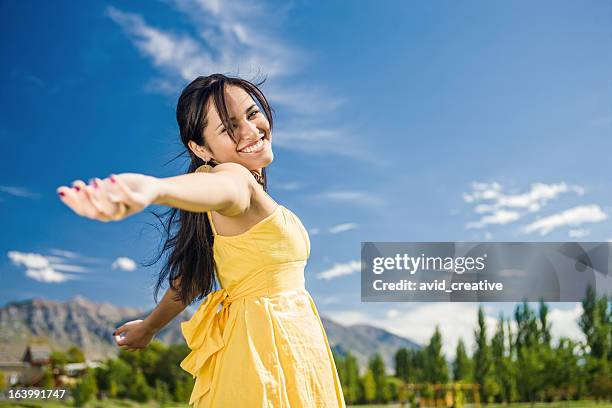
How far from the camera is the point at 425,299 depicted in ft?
33.9

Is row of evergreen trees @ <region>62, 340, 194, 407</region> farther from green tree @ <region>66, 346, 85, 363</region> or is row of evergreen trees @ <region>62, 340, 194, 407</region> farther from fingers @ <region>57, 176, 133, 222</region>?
fingers @ <region>57, 176, 133, 222</region>

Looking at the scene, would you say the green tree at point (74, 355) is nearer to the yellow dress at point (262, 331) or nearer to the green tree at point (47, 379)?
the green tree at point (47, 379)

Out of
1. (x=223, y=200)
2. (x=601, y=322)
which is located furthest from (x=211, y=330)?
(x=601, y=322)

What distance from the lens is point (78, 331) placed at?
13586 mm

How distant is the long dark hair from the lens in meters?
1.57

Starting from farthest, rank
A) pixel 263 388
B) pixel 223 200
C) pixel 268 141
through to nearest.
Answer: pixel 268 141
pixel 263 388
pixel 223 200

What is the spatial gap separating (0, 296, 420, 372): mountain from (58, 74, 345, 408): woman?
35.6 ft

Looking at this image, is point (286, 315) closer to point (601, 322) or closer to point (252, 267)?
point (252, 267)

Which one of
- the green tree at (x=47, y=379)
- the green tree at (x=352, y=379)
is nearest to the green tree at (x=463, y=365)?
the green tree at (x=352, y=379)

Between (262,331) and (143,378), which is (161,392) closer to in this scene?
(143,378)

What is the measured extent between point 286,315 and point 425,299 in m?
9.19

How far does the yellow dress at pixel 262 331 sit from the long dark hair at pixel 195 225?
0.25 ft

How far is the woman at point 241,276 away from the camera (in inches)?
54.0

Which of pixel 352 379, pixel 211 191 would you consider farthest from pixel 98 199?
pixel 352 379
